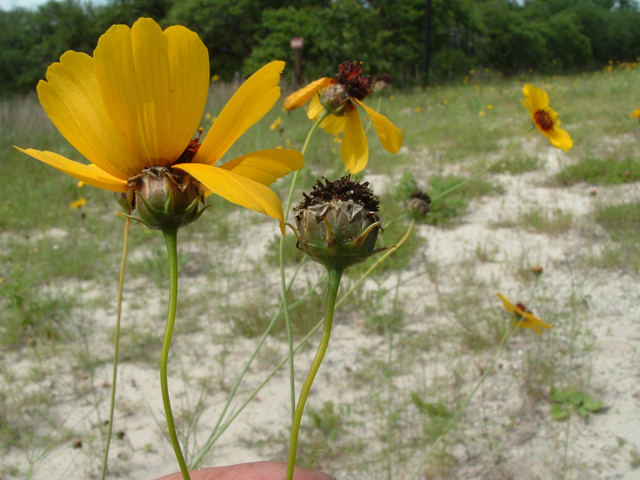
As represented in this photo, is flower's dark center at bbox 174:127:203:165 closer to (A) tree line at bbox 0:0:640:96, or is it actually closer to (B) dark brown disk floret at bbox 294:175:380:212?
(B) dark brown disk floret at bbox 294:175:380:212

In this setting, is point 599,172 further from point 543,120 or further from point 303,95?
point 303,95

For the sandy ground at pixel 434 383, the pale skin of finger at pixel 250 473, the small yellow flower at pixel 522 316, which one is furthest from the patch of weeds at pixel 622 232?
the pale skin of finger at pixel 250 473

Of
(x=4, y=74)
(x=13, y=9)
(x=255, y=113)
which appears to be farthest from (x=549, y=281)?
(x=13, y=9)

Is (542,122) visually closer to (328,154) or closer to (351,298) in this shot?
(351,298)

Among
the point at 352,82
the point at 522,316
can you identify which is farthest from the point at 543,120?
the point at 352,82

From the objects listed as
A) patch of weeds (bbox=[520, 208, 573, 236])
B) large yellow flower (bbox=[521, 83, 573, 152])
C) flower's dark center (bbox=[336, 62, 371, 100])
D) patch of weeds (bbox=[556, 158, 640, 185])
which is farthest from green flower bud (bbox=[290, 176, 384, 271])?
patch of weeds (bbox=[556, 158, 640, 185])
